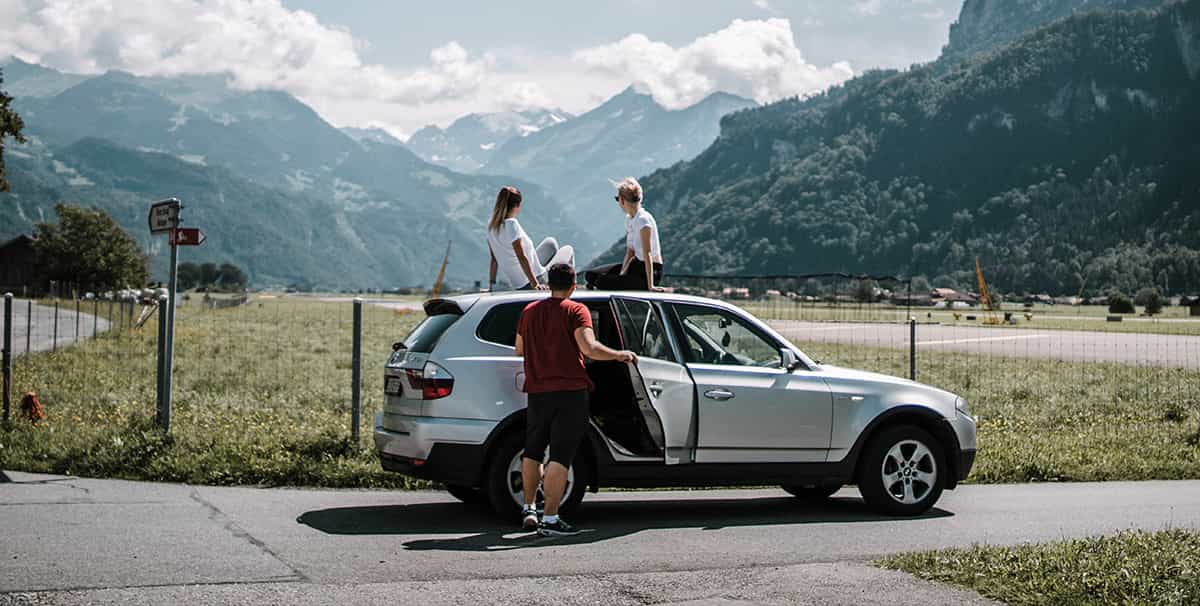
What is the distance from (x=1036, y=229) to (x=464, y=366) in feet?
649

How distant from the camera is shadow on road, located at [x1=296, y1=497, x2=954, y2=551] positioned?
326 inches

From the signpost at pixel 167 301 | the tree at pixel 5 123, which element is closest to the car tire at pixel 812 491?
the signpost at pixel 167 301

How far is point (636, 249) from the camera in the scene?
10.9 metres

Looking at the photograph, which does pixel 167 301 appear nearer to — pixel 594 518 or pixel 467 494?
pixel 467 494

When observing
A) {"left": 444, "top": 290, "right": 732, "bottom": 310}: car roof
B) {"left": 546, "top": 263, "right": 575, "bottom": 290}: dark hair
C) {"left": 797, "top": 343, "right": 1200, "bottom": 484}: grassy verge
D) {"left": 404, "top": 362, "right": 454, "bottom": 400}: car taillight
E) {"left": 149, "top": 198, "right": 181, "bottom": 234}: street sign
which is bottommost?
{"left": 797, "top": 343, "right": 1200, "bottom": 484}: grassy verge

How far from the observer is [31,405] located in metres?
13.4

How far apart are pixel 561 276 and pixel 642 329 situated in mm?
1111

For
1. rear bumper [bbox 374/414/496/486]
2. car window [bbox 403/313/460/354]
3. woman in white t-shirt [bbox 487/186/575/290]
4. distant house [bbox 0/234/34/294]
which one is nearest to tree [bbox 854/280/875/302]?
woman in white t-shirt [bbox 487/186/575/290]

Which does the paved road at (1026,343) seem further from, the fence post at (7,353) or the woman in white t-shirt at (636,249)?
the fence post at (7,353)

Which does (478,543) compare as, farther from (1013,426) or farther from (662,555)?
(1013,426)

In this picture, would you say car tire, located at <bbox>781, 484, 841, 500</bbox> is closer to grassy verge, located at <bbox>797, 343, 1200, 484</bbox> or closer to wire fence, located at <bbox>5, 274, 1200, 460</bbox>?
grassy verge, located at <bbox>797, 343, 1200, 484</bbox>

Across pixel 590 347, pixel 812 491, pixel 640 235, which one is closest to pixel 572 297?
pixel 590 347

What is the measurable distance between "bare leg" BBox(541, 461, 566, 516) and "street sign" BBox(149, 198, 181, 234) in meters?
5.93

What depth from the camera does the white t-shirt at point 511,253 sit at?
36.1 ft
